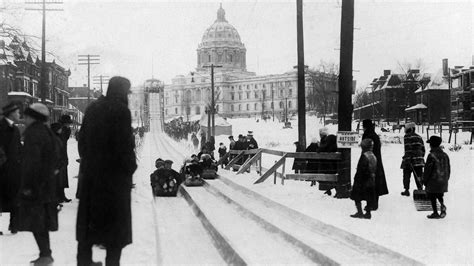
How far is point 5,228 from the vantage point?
335 inches

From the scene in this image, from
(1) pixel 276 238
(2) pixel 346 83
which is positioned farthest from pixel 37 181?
(2) pixel 346 83

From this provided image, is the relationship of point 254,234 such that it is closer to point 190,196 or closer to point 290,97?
point 190,196

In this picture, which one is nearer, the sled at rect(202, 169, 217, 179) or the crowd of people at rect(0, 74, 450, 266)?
the crowd of people at rect(0, 74, 450, 266)

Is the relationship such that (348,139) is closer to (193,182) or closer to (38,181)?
(193,182)

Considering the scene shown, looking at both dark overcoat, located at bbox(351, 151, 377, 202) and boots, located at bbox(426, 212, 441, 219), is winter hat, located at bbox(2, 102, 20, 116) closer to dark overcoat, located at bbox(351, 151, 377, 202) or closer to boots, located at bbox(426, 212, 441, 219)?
dark overcoat, located at bbox(351, 151, 377, 202)

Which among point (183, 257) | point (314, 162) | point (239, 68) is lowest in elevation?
Answer: point (183, 257)

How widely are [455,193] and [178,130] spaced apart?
5735 cm

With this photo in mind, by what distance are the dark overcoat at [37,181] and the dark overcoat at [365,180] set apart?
5070mm

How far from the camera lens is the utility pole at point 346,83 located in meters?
12.0

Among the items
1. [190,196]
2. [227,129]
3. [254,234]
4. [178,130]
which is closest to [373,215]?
[254,234]

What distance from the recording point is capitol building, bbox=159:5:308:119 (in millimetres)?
159875

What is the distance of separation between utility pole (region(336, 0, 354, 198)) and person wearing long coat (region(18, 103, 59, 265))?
7.23m

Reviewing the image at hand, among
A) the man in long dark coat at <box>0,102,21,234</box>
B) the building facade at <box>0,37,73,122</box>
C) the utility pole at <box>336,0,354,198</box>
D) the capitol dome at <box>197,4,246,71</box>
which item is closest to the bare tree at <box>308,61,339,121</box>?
the building facade at <box>0,37,73,122</box>

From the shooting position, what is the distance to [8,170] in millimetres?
7562
